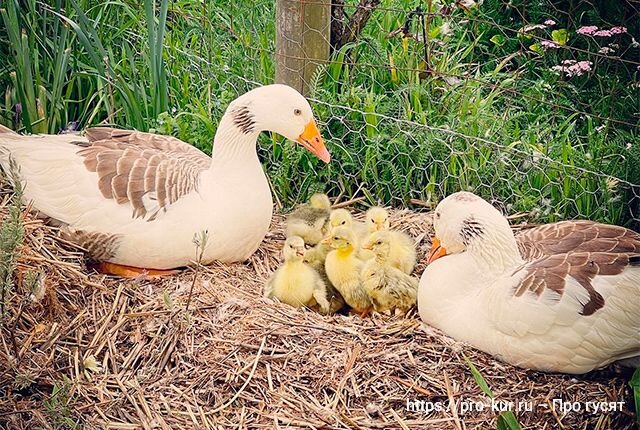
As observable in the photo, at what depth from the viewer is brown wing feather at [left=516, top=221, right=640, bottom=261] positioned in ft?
11.8

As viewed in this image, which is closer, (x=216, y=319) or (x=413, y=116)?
(x=216, y=319)

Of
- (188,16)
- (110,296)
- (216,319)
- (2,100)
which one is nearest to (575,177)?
(216,319)

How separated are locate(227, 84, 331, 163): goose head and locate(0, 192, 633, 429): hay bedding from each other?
A: 72 cm

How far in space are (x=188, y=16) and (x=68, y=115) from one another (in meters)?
0.88

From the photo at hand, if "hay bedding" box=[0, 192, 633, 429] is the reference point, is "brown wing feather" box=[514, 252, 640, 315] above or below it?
above

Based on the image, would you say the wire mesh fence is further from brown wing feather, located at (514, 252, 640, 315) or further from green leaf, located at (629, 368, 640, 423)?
green leaf, located at (629, 368, 640, 423)

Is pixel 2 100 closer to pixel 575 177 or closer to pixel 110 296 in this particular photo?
pixel 110 296

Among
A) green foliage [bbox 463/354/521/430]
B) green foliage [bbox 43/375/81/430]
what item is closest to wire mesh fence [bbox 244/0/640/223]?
green foliage [bbox 463/354/521/430]

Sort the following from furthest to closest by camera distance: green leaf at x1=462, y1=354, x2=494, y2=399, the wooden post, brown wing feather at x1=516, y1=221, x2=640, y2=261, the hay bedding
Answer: the wooden post
brown wing feather at x1=516, y1=221, x2=640, y2=261
the hay bedding
green leaf at x1=462, y1=354, x2=494, y2=399

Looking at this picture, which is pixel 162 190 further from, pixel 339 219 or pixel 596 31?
pixel 596 31

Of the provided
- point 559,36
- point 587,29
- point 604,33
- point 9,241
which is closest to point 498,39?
point 559,36

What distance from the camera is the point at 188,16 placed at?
5.52 metres

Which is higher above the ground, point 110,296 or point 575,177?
point 575,177

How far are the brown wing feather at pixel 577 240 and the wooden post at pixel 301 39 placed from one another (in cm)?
145
